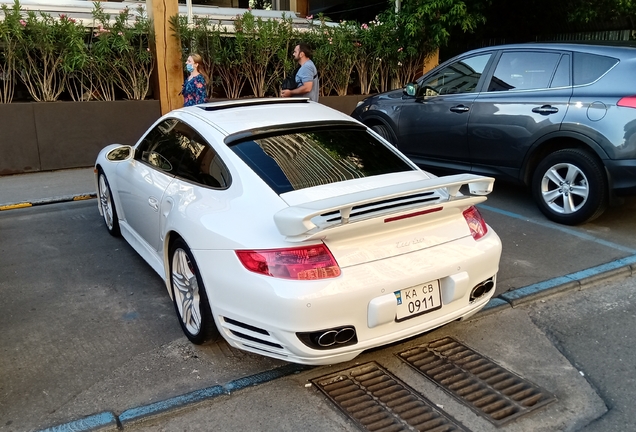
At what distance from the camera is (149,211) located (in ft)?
14.2

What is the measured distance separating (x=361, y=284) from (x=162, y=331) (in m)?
1.70

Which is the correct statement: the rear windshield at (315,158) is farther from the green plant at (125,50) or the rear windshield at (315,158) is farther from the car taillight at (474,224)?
the green plant at (125,50)

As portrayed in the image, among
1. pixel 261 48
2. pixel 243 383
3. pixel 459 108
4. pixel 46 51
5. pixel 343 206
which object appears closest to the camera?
pixel 343 206

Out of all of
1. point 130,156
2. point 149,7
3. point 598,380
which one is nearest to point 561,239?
point 598,380

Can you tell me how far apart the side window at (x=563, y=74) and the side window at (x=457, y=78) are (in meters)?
0.97

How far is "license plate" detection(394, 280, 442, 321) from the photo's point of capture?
3135 mm

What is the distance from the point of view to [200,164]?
392 cm

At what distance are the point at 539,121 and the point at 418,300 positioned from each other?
373 centimetres

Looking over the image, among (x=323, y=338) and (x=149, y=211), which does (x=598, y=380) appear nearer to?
(x=323, y=338)

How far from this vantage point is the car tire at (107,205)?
5.59m

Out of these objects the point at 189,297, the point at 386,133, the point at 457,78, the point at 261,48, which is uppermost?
the point at 261,48

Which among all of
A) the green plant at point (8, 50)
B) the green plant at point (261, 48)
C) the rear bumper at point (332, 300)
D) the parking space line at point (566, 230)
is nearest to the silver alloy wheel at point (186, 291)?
the rear bumper at point (332, 300)

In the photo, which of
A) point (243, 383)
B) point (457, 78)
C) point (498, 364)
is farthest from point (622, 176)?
point (243, 383)

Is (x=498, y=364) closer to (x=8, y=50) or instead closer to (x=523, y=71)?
(x=523, y=71)
